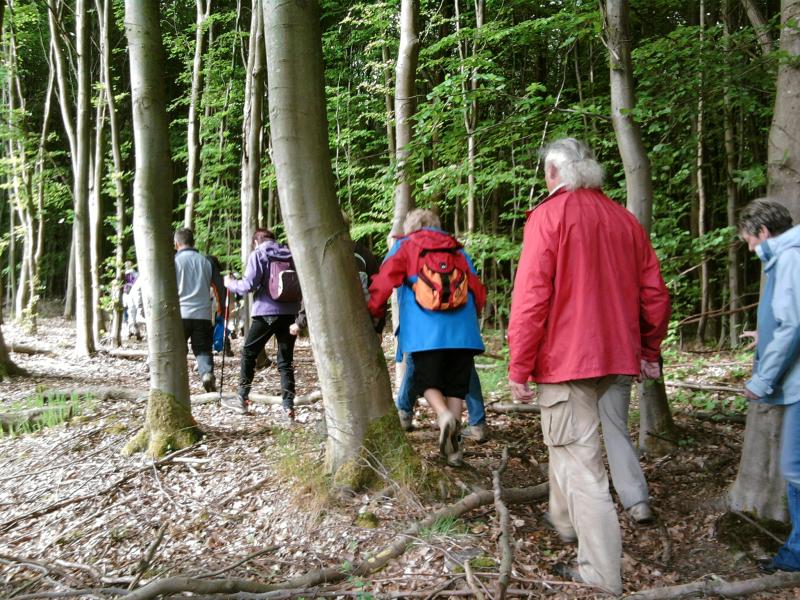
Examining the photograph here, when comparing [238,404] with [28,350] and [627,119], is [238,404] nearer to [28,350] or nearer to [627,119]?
[627,119]

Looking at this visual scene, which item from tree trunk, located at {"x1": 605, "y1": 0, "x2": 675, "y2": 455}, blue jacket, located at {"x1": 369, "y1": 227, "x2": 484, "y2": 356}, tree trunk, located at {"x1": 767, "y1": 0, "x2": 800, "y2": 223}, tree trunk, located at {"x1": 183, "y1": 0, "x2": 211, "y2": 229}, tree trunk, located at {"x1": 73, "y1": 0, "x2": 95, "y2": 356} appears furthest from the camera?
tree trunk, located at {"x1": 183, "y1": 0, "x2": 211, "y2": 229}

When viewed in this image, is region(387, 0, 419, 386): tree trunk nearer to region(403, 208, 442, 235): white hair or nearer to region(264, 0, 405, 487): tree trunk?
region(403, 208, 442, 235): white hair

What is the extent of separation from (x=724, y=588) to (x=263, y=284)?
4629mm

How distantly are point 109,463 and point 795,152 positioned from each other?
5.68m

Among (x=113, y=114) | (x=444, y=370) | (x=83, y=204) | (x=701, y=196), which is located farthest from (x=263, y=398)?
(x=113, y=114)

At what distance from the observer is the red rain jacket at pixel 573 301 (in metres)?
2.97

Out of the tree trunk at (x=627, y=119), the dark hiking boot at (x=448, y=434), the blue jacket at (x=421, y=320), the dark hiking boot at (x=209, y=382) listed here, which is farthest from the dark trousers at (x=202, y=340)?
the tree trunk at (x=627, y=119)

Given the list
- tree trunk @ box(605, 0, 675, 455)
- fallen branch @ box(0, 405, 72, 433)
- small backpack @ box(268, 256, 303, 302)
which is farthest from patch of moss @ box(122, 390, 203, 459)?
tree trunk @ box(605, 0, 675, 455)

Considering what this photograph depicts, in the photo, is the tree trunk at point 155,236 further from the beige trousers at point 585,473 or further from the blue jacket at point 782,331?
the blue jacket at point 782,331

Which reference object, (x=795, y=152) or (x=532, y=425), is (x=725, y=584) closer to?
(x=795, y=152)

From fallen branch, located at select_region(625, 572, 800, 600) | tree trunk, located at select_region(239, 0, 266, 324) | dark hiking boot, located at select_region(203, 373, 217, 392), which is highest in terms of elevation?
tree trunk, located at select_region(239, 0, 266, 324)

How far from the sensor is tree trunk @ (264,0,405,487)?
3.76 m

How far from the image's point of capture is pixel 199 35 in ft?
45.7

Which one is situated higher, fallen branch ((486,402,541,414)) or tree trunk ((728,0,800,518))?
tree trunk ((728,0,800,518))
